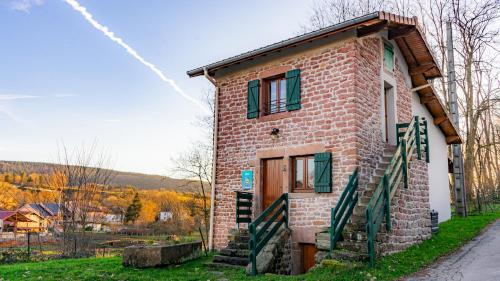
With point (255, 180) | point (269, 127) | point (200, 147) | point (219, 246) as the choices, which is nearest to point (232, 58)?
point (269, 127)

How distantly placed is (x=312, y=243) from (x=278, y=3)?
7.00 meters

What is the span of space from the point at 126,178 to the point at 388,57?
57445 mm

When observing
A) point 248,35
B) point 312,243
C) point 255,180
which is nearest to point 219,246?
point 255,180

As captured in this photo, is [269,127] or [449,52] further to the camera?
[449,52]

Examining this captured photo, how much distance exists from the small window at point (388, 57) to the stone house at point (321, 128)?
0.03 meters

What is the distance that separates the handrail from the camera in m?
7.82

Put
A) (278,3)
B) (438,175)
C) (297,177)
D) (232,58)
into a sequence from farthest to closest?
(438,175), (278,3), (232,58), (297,177)

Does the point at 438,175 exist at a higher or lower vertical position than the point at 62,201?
higher

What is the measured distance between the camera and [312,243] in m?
9.04

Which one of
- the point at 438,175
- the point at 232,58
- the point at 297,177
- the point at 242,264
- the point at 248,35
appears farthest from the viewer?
the point at 438,175

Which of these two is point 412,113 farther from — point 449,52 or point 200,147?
point 200,147

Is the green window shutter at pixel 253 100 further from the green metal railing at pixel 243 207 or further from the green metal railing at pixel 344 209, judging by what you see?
the green metal railing at pixel 344 209

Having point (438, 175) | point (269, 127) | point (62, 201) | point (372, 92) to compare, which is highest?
point (372, 92)

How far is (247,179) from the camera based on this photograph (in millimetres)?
10570
